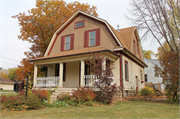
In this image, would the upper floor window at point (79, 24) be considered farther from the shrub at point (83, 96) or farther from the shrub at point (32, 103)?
the shrub at point (32, 103)

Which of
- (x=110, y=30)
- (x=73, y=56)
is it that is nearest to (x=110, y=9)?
(x=110, y=30)

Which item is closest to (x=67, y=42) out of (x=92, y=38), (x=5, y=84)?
(x=92, y=38)

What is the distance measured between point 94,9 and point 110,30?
10836mm

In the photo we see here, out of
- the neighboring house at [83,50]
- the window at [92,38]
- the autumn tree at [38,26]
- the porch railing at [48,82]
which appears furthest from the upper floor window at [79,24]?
the porch railing at [48,82]

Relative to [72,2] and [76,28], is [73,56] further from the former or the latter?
[72,2]

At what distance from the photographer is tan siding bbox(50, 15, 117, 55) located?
12781 mm

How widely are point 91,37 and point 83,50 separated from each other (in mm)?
1684

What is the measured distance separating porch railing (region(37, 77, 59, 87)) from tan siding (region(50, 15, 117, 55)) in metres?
3.20

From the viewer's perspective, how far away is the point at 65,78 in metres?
14.3

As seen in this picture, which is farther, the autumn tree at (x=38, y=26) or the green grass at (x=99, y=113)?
the autumn tree at (x=38, y=26)

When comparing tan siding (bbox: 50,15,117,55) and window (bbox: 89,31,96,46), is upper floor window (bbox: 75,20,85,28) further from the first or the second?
window (bbox: 89,31,96,46)

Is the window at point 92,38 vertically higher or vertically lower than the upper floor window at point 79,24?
lower

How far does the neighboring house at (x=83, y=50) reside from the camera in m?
12.0

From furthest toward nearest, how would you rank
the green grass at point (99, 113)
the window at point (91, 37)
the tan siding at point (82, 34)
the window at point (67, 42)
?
the window at point (67, 42) → the window at point (91, 37) → the tan siding at point (82, 34) → the green grass at point (99, 113)
